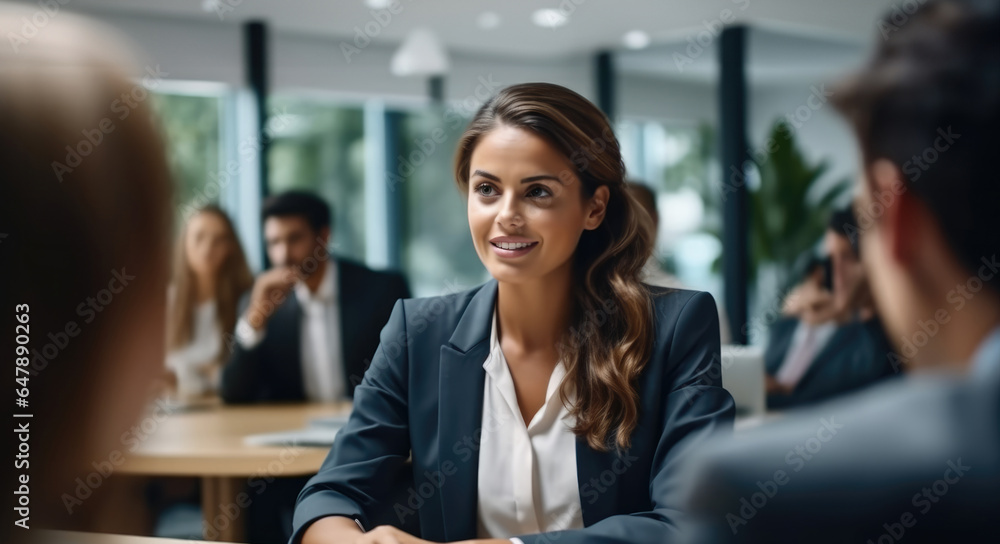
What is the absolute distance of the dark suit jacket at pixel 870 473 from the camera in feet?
2.40

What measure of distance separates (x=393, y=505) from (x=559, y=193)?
0.80m

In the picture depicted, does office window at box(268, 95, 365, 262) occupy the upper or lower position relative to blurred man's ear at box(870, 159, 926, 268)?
upper

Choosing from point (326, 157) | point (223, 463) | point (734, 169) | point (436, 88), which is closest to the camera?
point (223, 463)

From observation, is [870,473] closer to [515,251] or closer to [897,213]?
[897,213]

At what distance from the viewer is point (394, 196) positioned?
9477 millimetres

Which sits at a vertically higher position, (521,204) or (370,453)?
(521,204)

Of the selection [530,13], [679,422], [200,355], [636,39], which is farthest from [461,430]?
[636,39]

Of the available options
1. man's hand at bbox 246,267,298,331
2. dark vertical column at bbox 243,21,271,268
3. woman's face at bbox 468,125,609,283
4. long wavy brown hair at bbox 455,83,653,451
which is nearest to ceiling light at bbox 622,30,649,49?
dark vertical column at bbox 243,21,271,268

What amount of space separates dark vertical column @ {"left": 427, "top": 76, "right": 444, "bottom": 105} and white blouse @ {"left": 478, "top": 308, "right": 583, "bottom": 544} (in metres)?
7.36

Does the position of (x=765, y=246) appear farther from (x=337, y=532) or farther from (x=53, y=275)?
(x=53, y=275)

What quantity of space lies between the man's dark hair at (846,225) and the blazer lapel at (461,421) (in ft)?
10.2

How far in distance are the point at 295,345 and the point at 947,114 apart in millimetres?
3991

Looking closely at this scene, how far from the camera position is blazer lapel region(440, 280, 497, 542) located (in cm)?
195

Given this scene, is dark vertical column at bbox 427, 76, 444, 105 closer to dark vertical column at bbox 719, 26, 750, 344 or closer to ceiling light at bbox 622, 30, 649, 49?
ceiling light at bbox 622, 30, 649, 49
